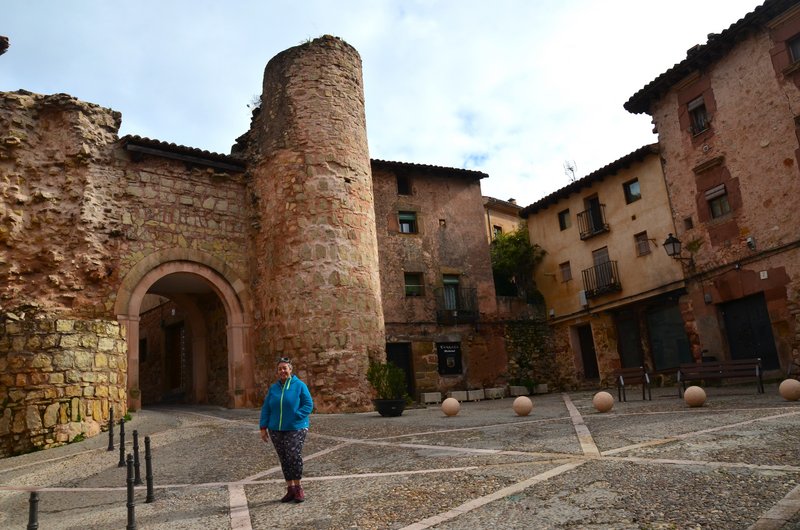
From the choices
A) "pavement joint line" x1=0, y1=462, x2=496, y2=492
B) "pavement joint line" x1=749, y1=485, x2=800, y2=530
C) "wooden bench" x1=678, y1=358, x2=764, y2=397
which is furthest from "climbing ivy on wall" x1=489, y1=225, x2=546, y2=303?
"pavement joint line" x1=749, y1=485, x2=800, y2=530

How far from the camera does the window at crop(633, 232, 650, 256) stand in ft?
69.8

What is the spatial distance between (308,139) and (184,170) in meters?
3.37

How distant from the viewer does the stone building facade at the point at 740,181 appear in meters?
16.4

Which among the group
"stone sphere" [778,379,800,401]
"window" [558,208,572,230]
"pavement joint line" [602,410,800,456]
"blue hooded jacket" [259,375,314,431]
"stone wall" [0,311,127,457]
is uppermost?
"window" [558,208,572,230]

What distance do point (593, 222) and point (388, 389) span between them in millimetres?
13872

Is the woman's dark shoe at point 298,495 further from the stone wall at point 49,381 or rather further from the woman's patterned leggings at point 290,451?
the stone wall at point 49,381

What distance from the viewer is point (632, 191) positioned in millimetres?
22156

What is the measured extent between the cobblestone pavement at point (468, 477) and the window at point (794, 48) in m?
10.8

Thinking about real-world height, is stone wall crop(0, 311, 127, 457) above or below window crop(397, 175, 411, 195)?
below

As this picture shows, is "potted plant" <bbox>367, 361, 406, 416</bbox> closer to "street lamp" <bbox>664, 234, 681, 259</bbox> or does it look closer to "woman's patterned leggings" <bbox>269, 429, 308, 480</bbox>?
"woman's patterned leggings" <bbox>269, 429, 308, 480</bbox>

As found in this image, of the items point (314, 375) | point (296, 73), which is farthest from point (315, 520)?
point (296, 73)

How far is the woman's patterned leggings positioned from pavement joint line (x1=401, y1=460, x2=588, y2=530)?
1.60 metres

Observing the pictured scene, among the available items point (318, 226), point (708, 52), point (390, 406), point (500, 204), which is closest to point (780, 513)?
point (390, 406)

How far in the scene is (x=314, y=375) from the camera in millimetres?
14570
